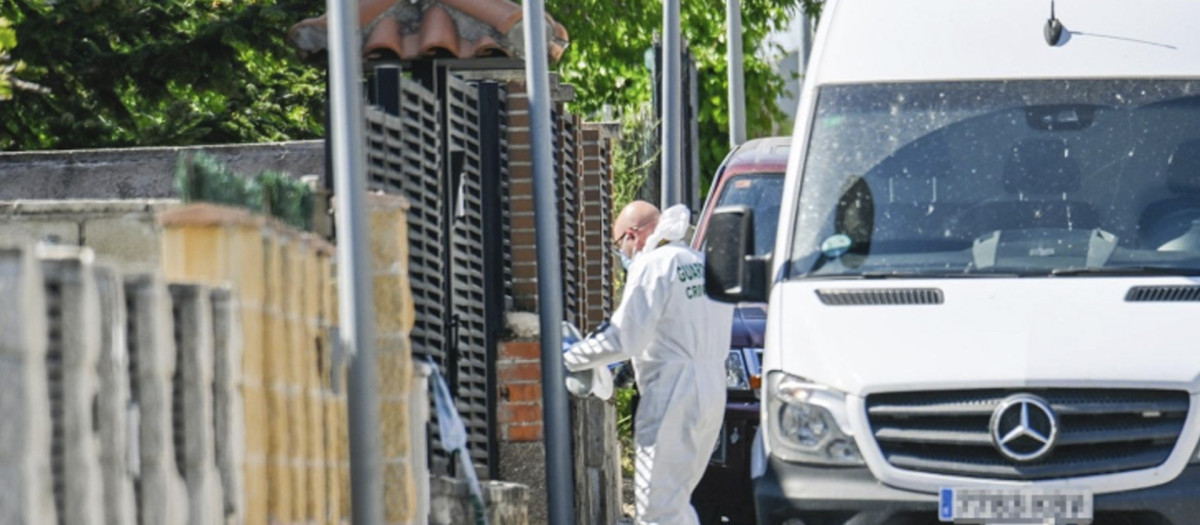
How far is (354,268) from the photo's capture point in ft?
25.0

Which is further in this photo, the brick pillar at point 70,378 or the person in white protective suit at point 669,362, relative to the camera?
the person in white protective suit at point 669,362

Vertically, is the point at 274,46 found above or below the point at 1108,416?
above

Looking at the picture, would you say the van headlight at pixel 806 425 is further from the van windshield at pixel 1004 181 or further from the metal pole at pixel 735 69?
the metal pole at pixel 735 69

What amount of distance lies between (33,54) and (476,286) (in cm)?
337

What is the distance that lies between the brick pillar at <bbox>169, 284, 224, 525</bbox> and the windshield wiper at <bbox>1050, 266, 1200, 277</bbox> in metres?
4.10

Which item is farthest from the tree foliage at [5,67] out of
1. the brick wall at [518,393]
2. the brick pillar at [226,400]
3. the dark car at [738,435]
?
the dark car at [738,435]

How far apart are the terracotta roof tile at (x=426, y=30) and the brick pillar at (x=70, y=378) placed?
676 centimetres

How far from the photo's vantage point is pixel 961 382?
861cm

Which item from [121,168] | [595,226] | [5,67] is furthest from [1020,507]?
[595,226]

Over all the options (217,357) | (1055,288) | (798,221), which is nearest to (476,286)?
(798,221)

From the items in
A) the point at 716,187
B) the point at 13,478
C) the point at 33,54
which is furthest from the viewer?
the point at 716,187

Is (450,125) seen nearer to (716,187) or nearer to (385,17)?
(385,17)

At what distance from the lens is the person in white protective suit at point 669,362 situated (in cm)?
1159

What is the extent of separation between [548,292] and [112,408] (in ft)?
21.7
